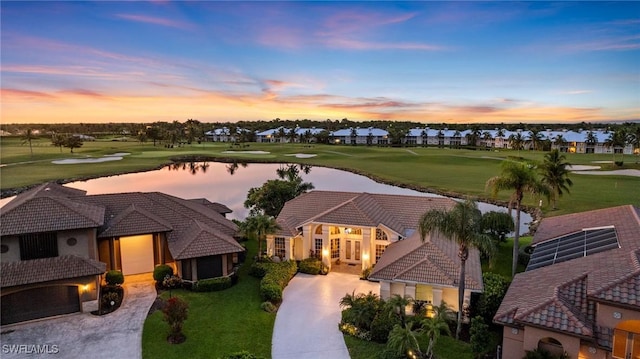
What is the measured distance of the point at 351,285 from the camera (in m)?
24.7

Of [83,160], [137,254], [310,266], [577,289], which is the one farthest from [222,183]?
[577,289]

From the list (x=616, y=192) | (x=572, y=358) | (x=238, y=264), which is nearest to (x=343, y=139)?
(x=616, y=192)

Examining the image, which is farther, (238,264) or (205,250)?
(238,264)

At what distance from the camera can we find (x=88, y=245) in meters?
22.9

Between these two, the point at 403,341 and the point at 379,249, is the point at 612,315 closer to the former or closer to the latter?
the point at 403,341

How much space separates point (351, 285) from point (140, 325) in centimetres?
1184

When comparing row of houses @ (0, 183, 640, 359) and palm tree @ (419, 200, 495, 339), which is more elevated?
palm tree @ (419, 200, 495, 339)

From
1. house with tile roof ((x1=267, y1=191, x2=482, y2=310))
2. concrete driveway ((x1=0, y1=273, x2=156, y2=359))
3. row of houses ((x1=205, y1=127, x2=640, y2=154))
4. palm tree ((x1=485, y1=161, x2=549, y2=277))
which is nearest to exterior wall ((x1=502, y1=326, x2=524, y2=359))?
house with tile roof ((x1=267, y1=191, x2=482, y2=310))

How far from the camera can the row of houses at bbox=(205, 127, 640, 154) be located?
116 metres

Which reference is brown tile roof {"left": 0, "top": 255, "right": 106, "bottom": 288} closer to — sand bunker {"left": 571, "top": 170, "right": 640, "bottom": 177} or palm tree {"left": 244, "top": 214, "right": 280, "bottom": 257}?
palm tree {"left": 244, "top": 214, "right": 280, "bottom": 257}

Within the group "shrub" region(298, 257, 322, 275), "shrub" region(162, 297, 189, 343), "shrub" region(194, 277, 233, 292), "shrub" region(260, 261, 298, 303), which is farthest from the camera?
"shrub" region(298, 257, 322, 275)

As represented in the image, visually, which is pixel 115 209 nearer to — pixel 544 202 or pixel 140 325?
pixel 140 325

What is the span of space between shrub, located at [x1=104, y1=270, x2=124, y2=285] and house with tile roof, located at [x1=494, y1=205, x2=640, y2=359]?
2011 centimetres

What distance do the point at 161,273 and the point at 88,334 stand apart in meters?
5.84
